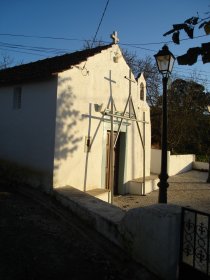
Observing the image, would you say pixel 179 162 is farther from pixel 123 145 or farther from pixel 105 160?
pixel 105 160

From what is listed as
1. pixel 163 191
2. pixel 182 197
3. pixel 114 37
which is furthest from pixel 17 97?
pixel 182 197

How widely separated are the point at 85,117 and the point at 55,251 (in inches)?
212

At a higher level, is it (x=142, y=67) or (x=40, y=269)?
(x=142, y=67)

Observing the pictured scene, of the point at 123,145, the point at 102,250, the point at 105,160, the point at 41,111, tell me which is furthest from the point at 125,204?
the point at 102,250

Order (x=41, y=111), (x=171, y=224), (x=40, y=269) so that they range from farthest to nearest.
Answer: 1. (x=41, y=111)
2. (x=40, y=269)
3. (x=171, y=224)

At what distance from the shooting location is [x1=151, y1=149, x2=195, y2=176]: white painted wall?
18328 millimetres

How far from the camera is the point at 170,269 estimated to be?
4109 millimetres

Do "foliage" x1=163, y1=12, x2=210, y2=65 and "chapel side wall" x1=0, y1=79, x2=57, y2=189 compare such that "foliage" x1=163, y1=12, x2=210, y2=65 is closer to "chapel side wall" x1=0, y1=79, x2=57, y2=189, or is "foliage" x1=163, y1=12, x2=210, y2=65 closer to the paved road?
"chapel side wall" x1=0, y1=79, x2=57, y2=189

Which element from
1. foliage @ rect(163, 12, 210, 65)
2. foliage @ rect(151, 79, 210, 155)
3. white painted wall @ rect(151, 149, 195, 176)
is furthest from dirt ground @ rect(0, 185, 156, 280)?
foliage @ rect(151, 79, 210, 155)

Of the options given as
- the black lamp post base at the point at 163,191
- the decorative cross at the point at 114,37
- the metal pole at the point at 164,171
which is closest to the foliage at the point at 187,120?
the decorative cross at the point at 114,37

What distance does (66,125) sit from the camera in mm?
9102

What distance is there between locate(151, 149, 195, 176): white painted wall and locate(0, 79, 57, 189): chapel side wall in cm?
988

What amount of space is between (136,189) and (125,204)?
1.99 m

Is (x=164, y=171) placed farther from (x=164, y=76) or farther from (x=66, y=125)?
(x=66, y=125)
